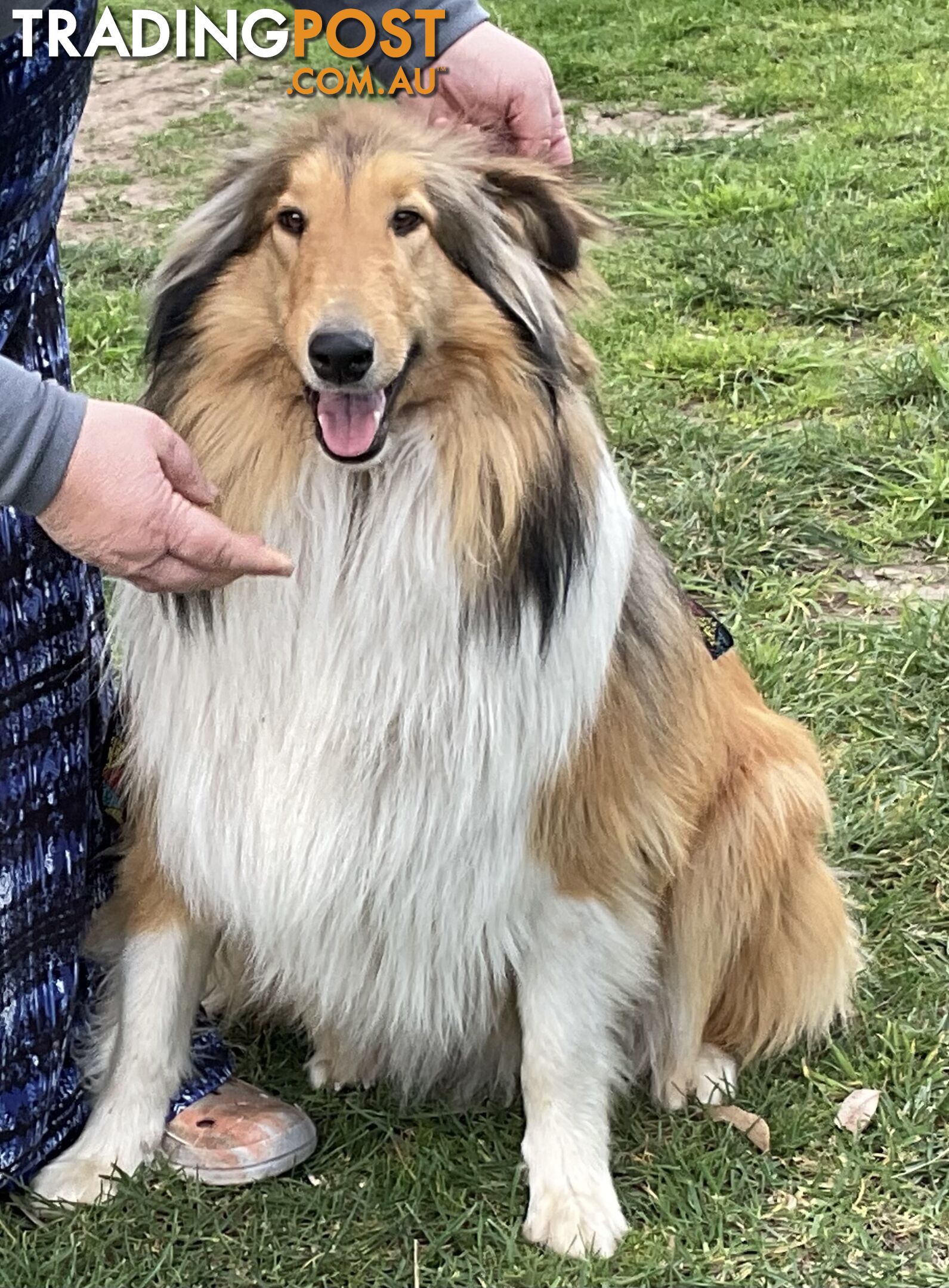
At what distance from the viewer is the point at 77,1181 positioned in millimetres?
2432

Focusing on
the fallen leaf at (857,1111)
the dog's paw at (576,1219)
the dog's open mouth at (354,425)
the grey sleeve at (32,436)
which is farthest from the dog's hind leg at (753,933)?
the grey sleeve at (32,436)

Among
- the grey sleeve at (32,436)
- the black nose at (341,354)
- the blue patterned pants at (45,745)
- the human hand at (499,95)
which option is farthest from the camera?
the human hand at (499,95)

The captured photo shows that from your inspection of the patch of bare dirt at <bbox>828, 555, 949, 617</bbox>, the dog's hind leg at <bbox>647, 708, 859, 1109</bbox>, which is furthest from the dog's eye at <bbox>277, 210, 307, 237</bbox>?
the patch of bare dirt at <bbox>828, 555, 949, 617</bbox>

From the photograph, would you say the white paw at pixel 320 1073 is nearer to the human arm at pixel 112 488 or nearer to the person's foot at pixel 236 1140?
the person's foot at pixel 236 1140

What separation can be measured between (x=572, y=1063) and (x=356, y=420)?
109 centimetres

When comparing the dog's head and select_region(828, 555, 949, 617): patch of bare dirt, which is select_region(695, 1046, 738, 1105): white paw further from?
select_region(828, 555, 949, 617): patch of bare dirt

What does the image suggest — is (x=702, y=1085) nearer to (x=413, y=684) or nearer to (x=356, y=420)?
(x=413, y=684)

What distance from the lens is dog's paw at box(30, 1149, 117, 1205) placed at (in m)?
2.42

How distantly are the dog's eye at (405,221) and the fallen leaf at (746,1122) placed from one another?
1.54 meters

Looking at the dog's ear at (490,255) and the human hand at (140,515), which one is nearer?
the human hand at (140,515)

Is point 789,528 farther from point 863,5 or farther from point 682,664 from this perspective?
point 863,5

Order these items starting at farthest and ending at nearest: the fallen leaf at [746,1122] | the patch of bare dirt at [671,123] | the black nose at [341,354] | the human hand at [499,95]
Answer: the patch of bare dirt at [671,123]
the fallen leaf at [746,1122]
the human hand at [499,95]
the black nose at [341,354]

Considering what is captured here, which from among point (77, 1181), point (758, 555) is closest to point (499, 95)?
point (77, 1181)

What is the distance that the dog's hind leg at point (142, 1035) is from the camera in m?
2.43
